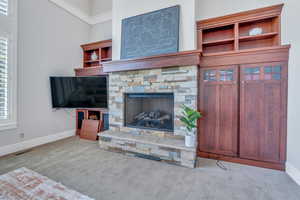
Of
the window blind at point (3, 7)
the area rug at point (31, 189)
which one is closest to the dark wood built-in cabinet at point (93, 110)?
the window blind at point (3, 7)

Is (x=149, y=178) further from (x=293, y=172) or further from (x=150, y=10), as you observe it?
(x=150, y=10)

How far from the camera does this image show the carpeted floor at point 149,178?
66.9 inches

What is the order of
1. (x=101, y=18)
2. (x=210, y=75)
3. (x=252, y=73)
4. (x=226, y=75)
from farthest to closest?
(x=101, y=18), (x=210, y=75), (x=226, y=75), (x=252, y=73)

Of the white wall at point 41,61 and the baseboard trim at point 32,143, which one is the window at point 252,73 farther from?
the baseboard trim at point 32,143

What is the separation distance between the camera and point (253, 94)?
240cm

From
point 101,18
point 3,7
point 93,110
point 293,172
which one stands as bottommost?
point 293,172

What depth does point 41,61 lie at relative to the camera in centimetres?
333

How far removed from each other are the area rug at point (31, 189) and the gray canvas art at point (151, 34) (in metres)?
2.54

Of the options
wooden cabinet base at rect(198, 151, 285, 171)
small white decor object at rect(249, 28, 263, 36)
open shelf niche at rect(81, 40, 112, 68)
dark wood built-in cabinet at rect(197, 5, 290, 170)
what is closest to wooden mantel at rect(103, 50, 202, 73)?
dark wood built-in cabinet at rect(197, 5, 290, 170)

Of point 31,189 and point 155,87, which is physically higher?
point 155,87

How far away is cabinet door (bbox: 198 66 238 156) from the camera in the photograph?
8.29 ft

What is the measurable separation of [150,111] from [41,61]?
2868 millimetres

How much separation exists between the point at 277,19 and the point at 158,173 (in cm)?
330

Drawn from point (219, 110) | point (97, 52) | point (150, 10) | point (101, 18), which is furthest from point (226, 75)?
point (101, 18)
